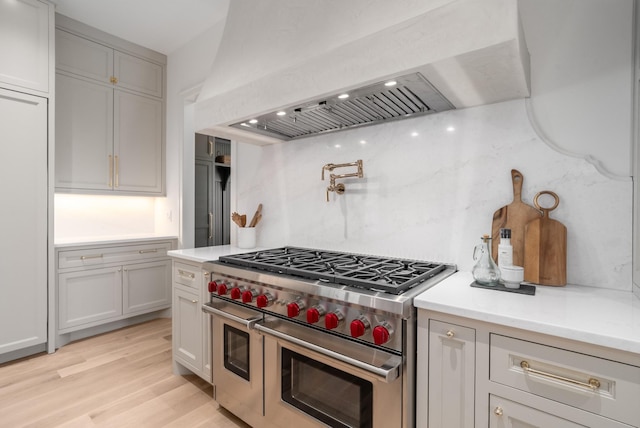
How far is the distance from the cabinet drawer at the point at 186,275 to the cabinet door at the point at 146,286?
3.98 feet

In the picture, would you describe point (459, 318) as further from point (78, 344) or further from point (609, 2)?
point (78, 344)

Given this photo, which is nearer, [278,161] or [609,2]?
[609,2]

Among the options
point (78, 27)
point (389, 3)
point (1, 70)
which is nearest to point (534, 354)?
point (389, 3)

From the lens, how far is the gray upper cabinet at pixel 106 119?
285 centimetres

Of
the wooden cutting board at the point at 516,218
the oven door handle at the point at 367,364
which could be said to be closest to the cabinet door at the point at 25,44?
the oven door handle at the point at 367,364

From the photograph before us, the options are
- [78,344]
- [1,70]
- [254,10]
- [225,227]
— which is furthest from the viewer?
[225,227]

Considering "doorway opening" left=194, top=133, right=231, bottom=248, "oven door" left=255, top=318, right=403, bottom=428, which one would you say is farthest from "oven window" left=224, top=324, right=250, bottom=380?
"doorway opening" left=194, top=133, right=231, bottom=248

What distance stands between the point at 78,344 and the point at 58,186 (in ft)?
4.57

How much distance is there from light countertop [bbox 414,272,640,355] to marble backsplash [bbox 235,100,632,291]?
0.72 ft

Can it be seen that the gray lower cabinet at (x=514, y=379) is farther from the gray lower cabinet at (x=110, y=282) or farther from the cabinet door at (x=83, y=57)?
the cabinet door at (x=83, y=57)

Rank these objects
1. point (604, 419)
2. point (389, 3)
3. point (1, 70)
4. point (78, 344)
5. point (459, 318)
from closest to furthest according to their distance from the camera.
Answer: point (604, 419), point (459, 318), point (389, 3), point (1, 70), point (78, 344)

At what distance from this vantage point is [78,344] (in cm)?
279

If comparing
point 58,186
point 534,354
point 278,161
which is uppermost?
point 278,161

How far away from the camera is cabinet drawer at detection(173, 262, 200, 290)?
2.03 meters
